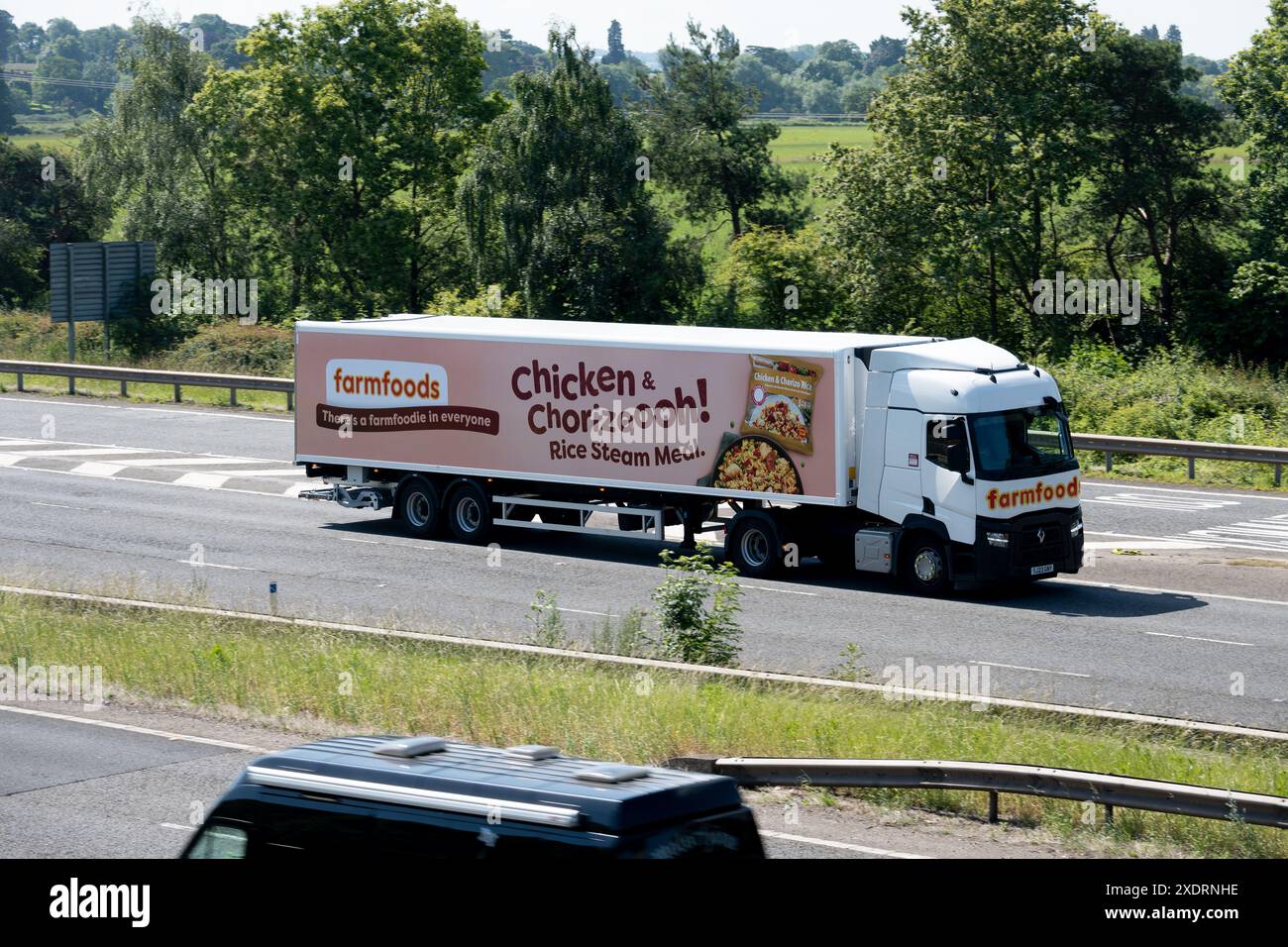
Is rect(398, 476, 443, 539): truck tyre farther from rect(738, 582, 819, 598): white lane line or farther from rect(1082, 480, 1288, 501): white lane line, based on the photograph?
rect(1082, 480, 1288, 501): white lane line

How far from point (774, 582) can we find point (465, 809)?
16169 millimetres

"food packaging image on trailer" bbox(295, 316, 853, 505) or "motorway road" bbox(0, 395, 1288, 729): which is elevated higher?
"food packaging image on trailer" bbox(295, 316, 853, 505)

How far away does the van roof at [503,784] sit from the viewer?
596 centimetres

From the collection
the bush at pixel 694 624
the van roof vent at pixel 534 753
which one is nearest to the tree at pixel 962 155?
the bush at pixel 694 624

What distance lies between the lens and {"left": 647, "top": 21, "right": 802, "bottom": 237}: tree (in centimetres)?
5769

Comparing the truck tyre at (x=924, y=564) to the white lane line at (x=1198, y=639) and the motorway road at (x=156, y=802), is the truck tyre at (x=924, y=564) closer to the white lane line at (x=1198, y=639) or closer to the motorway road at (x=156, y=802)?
the white lane line at (x=1198, y=639)

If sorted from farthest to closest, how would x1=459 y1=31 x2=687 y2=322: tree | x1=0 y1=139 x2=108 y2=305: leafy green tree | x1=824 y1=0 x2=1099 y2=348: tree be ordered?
x1=0 y1=139 x2=108 y2=305: leafy green tree, x1=459 y1=31 x2=687 y2=322: tree, x1=824 y1=0 x2=1099 y2=348: tree

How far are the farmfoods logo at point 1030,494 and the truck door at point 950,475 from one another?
309 mm

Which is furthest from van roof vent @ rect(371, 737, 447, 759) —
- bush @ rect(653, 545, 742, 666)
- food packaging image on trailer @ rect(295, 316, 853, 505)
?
food packaging image on trailer @ rect(295, 316, 853, 505)

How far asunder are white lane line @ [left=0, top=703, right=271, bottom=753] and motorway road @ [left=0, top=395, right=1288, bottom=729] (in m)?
4.24
